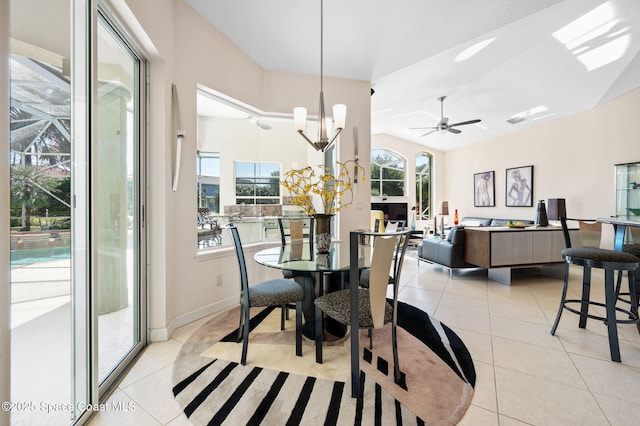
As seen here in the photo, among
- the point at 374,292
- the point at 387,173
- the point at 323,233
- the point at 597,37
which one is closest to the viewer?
the point at 374,292

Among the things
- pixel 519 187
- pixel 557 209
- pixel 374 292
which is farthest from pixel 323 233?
pixel 519 187

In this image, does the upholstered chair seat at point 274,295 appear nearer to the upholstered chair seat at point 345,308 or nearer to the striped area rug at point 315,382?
the upholstered chair seat at point 345,308

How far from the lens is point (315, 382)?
1664 millimetres

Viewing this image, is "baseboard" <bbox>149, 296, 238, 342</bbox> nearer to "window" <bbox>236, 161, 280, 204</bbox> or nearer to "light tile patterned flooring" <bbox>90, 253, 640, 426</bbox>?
"light tile patterned flooring" <bbox>90, 253, 640, 426</bbox>

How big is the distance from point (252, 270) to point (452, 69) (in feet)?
13.6

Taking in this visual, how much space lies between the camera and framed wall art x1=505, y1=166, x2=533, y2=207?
6.39m

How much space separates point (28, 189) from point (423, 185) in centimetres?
943

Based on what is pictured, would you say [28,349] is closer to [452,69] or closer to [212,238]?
[212,238]

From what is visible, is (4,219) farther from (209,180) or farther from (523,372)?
(523,372)

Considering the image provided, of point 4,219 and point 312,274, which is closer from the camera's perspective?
point 4,219

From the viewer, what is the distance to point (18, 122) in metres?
1.04

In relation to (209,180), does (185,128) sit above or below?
above

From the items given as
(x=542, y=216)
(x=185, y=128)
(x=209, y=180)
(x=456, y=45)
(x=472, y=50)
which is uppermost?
(x=472, y=50)

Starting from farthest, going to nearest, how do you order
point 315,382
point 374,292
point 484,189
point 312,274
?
point 484,189
point 312,274
point 315,382
point 374,292
